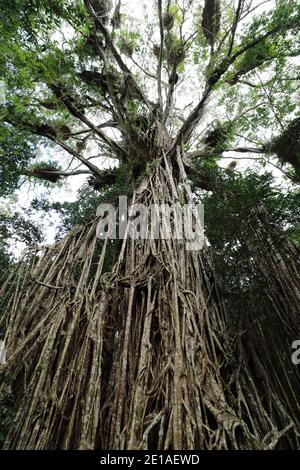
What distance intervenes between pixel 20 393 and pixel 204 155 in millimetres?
4512

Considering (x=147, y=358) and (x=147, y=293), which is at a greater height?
(x=147, y=293)

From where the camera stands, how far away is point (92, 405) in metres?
1.67

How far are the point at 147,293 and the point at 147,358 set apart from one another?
616 mm

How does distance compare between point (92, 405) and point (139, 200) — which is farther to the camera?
point (139, 200)

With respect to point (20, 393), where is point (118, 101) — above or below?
above

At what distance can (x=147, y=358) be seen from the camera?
191 cm

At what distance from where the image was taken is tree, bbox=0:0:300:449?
1698 mm

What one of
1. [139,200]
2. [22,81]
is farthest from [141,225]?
[22,81]

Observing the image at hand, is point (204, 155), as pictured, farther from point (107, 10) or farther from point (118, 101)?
point (107, 10)

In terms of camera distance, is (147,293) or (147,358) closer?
(147,358)

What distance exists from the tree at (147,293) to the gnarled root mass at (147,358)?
0.03 ft

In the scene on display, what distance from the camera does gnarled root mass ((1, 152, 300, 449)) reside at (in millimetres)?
1617

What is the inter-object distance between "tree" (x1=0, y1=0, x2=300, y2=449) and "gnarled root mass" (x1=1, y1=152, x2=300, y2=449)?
10 millimetres

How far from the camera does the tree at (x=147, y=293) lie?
1698 mm
